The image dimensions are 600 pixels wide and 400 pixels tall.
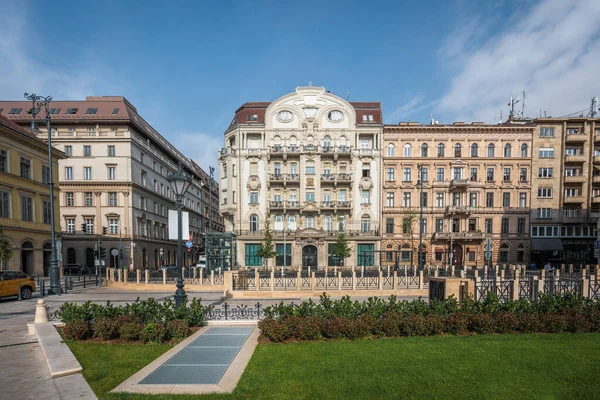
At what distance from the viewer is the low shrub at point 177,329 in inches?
337

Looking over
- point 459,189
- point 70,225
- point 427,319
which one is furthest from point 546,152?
point 70,225

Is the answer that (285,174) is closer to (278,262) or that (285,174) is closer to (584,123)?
(278,262)

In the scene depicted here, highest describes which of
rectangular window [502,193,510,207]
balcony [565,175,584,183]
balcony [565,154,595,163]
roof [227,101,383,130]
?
roof [227,101,383,130]

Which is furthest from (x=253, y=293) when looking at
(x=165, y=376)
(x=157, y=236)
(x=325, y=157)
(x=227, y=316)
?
(x=157, y=236)

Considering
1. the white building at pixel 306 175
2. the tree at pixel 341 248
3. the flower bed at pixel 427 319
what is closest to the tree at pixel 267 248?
the white building at pixel 306 175

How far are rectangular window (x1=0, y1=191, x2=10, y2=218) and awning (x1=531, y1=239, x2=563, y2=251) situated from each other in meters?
55.3

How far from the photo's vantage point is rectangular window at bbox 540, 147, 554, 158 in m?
37.9

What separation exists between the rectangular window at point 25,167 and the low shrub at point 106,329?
2791 centimetres

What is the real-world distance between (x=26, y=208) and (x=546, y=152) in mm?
57269

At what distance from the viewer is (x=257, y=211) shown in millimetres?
37062

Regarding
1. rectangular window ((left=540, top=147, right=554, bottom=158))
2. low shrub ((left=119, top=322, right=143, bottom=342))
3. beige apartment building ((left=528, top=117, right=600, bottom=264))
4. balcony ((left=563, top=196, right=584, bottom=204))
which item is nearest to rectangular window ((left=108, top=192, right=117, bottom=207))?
low shrub ((left=119, top=322, right=143, bottom=342))

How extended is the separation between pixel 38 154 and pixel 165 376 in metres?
33.4

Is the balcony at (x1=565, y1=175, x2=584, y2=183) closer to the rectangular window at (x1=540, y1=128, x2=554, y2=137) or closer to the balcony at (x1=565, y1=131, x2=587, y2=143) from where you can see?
the balcony at (x1=565, y1=131, x2=587, y2=143)

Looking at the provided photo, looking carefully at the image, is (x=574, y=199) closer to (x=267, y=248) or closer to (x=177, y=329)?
(x=267, y=248)
